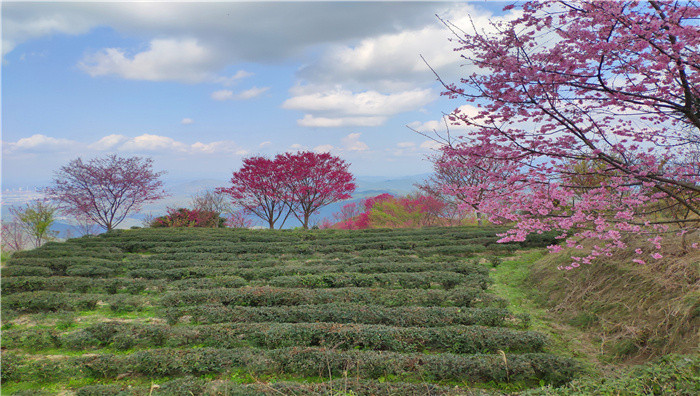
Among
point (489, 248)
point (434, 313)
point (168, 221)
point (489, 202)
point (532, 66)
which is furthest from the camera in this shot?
point (168, 221)

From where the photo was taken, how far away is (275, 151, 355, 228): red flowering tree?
17.2 m

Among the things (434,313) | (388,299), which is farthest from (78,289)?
(434,313)

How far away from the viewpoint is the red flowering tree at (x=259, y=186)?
56.5ft

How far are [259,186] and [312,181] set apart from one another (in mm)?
2581

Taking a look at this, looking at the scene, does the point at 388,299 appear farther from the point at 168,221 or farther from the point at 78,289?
the point at 168,221

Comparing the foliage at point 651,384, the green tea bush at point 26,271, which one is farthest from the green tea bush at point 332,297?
the green tea bush at point 26,271

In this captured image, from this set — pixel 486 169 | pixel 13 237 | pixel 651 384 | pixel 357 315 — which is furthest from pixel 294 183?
pixel 13 237

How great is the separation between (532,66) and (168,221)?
19696mm

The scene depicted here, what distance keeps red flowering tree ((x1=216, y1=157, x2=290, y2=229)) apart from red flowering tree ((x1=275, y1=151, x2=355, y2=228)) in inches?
13.0

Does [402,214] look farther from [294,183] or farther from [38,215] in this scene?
[38,215]

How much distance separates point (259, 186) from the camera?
17500 mm

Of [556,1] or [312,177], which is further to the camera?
[312,177]

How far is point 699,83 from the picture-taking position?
11.7 ft

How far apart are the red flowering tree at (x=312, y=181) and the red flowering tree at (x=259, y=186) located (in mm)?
331
